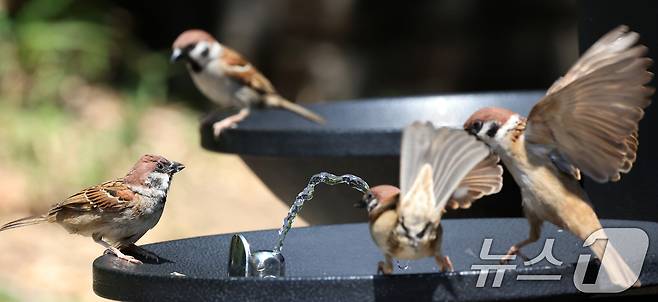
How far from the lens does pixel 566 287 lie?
6.79 feet

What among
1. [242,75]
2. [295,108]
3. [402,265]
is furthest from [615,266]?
[242,75]

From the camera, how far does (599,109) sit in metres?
2.32

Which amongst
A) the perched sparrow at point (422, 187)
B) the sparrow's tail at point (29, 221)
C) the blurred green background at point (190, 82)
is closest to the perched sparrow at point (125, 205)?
the sparrow's tail at point (29, 221)

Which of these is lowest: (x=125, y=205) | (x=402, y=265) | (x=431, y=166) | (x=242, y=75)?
(x=242, y=75)

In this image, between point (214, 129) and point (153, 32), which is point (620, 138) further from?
point (153, 32)

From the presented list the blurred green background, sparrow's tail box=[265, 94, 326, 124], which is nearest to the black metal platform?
sparrow's tail box=[265, 94, 326, 124]

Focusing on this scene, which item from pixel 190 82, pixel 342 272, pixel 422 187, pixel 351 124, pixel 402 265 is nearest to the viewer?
pixel 422 187

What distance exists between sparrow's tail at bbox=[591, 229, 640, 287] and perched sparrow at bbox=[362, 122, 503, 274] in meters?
0.33

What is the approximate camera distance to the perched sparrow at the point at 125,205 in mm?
3441

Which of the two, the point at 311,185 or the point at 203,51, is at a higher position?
the point at 311,185

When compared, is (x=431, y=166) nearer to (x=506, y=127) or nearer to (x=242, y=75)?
(x=506, y=127)

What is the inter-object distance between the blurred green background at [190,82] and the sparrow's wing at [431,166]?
16.9ft

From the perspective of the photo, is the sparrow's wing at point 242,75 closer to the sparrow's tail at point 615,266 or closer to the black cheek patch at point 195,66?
the black cheek patch at point 195,66

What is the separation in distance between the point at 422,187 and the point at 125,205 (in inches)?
58.7
